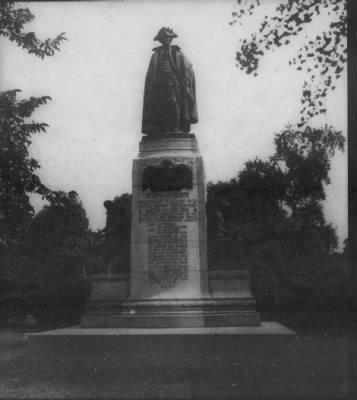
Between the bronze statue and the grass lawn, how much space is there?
527cm

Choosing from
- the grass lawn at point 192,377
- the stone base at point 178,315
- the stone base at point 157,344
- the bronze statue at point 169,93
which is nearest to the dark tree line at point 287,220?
the stone base at point 178,315

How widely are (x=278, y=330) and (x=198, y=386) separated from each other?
4153mm

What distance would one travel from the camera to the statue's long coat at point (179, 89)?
16312 mm

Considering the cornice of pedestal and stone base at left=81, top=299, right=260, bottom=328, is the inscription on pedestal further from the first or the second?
the cornice of pedestal

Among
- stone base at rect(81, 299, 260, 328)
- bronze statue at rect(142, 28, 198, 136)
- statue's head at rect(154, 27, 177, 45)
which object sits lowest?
stone base at rect(81, 299, 260, 328)

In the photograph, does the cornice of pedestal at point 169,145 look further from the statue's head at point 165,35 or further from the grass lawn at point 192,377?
the grass lawn at point 192,377

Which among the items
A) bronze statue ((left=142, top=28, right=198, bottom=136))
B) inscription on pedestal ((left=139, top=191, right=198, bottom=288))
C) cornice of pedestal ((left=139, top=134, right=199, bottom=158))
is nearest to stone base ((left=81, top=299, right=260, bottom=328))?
inscription on pedestal ((left=139, top=191, right=198, bottom=288))

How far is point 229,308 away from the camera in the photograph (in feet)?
49.7

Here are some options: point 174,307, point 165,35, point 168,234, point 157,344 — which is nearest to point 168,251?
point 168,234

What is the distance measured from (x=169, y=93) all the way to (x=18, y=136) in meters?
3.18

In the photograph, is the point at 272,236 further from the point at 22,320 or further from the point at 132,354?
the point at 132,354

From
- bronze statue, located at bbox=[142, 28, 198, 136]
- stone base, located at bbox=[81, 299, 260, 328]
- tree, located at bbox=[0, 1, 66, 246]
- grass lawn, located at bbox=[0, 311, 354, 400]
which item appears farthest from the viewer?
bronze statue, located at bbox=[142, 28, 198, 136]

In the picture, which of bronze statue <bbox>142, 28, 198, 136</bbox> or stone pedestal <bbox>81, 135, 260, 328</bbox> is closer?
stone pedestal <bbox>81, 135, 260, 328</bbox>

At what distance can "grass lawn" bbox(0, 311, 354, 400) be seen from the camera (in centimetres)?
929
